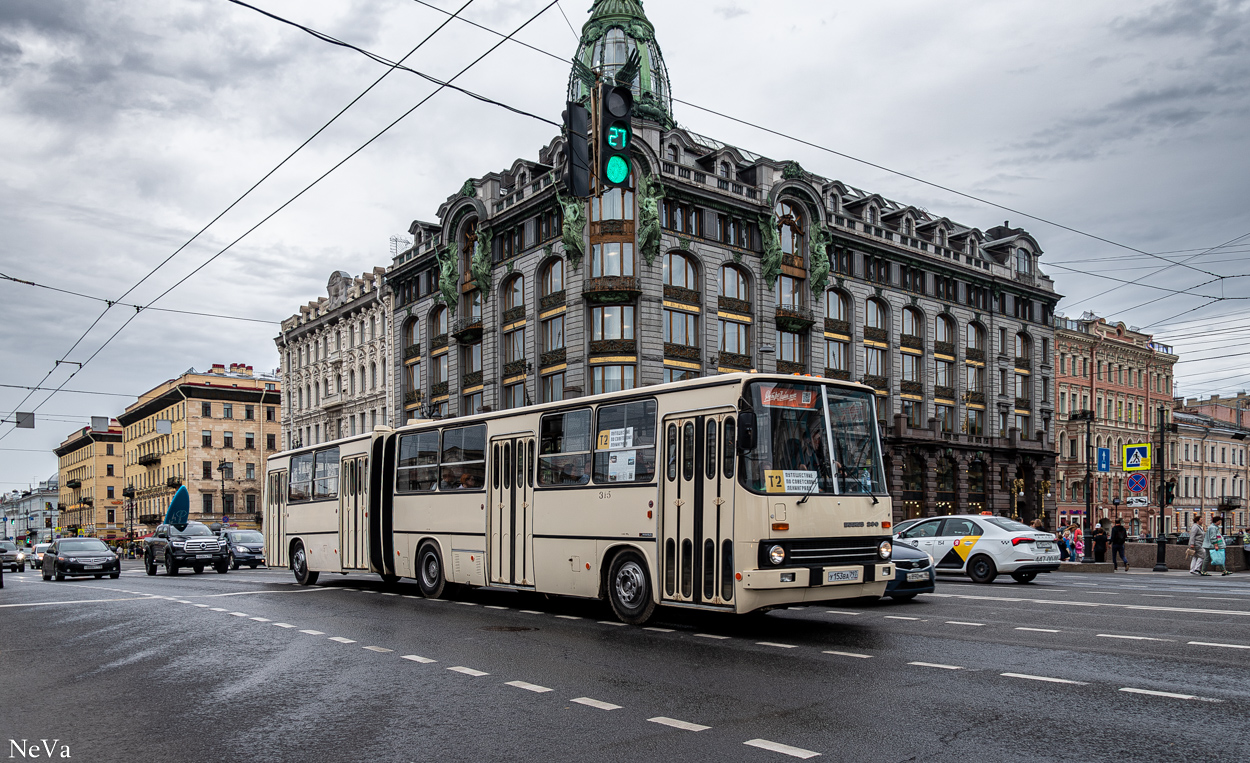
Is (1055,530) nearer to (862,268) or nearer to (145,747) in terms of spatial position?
(862,268)

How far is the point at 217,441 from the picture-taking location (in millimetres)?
89875

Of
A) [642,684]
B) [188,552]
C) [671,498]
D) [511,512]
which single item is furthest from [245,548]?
[642,684]

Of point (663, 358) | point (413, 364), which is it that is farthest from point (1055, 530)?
point (413, 364)

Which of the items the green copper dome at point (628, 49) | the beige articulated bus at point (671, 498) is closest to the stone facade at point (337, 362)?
the green copper dome at point (628, 49)

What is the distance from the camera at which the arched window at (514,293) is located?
5216cm

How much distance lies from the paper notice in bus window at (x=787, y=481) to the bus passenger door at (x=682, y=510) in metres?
1.03

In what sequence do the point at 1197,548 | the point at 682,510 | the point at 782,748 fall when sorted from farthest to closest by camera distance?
the point at 1197,548 < the point at 682,510 < the point at 782,748

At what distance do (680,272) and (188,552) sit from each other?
2620 cm

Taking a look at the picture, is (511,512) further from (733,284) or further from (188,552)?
(733,284)

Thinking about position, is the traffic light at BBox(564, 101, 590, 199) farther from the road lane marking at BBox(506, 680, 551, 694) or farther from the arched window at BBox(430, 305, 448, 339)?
the arched window at BBox(430, 305, 448, 339)

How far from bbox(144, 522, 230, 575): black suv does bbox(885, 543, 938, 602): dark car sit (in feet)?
74.7

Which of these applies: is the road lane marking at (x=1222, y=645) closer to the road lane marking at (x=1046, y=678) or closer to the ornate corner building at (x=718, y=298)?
the road lane marking at (x=1046, y=678)

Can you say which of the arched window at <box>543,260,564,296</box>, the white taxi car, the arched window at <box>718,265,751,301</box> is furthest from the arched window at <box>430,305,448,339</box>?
the white taxi car

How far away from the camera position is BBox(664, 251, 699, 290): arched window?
4809cm
